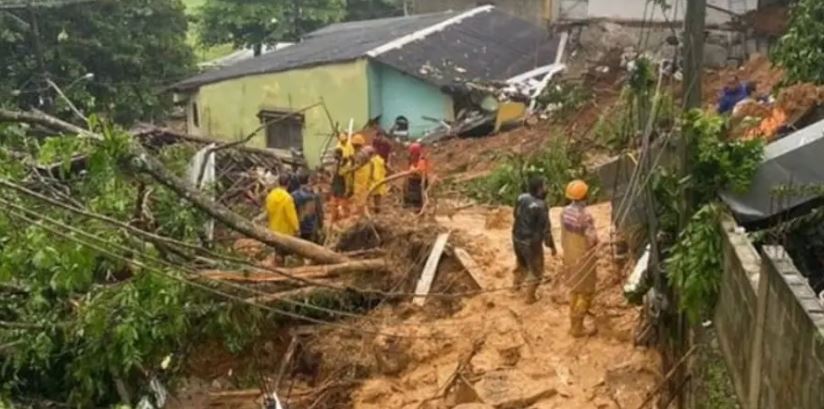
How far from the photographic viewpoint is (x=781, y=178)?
711 centimetres

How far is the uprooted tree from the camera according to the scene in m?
7.55

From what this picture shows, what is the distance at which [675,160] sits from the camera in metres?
7.86

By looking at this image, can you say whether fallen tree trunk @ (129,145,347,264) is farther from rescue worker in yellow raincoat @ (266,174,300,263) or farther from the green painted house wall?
the green painted house wall

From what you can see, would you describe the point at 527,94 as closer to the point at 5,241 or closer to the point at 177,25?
the point at 177,25

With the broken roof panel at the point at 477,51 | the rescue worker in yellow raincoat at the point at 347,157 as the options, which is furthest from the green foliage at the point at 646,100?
the broken roof panel at the point at 477,51

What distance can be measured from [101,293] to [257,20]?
22.8 m

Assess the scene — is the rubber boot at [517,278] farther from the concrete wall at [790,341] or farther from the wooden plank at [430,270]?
the concrete wall at [790,341]

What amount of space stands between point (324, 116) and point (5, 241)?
12.7 meters

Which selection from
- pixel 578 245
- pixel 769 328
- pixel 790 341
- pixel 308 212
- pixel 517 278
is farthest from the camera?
pixel 308 212

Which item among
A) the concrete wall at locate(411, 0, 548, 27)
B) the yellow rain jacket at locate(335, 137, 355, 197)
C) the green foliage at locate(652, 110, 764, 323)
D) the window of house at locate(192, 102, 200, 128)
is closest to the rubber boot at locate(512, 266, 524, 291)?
the green foliage at locate(652, 110, 764, 323)

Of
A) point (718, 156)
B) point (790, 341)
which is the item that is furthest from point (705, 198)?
point (790, 341)

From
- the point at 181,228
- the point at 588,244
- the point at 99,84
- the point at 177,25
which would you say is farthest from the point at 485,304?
the point at 177,25

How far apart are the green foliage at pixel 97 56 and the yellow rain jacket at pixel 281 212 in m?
12.5

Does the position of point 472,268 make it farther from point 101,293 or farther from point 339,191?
point 101,293
